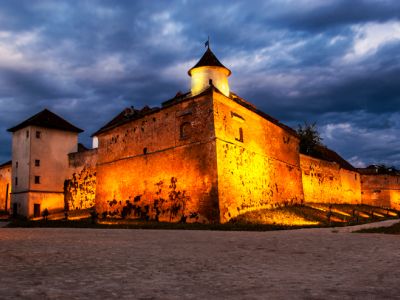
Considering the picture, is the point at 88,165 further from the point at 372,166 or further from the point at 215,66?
the point at 372,166

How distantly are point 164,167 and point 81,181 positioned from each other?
47.6ft

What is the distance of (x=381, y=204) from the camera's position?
4747 centimetres

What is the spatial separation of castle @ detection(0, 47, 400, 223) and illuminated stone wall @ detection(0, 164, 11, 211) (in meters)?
7.22

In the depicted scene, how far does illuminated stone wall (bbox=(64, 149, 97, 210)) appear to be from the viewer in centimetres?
3466

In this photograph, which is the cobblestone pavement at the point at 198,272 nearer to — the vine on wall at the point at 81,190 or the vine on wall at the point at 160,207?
the vine on wall at the point at 160,207

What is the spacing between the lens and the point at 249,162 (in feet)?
82.5

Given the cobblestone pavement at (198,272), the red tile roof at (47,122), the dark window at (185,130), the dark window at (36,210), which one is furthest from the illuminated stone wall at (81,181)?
the cobblestone pavement at (198,272)

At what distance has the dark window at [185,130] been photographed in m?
23.6

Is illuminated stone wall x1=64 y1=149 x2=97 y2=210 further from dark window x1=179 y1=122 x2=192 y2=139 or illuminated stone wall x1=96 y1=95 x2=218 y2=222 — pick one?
dark window x1=179 y1=122 x2=192 y2=139

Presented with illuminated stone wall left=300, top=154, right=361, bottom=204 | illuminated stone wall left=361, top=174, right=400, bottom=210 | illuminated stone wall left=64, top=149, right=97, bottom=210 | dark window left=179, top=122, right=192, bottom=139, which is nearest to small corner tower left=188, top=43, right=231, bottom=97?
dark window left=179, top=122, right=192, bottom=139

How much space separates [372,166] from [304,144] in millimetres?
13237

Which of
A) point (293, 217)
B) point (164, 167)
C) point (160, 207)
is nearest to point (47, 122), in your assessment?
point (164, 167)

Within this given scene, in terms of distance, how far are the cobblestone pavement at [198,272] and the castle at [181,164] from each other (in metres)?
13.0

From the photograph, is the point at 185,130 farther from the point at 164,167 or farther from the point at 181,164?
the point at 164,167
